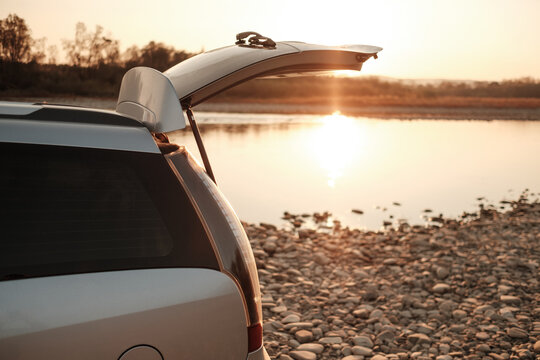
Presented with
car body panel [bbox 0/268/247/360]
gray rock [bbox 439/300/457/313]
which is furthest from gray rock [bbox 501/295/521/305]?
car body panel [bbox 0/268/247/360]

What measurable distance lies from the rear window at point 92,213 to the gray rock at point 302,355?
2985mm

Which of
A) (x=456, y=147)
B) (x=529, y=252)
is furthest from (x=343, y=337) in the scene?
(x=456, y=147)

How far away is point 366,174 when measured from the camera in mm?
17844

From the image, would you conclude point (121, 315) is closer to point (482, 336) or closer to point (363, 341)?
point (363, 341)

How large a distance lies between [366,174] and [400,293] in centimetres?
1163

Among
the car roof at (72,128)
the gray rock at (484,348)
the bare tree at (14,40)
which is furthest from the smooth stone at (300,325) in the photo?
the bare tree at (14,40)

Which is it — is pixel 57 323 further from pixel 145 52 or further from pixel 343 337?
pixel 145 52

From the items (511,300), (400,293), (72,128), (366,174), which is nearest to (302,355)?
(400,293)

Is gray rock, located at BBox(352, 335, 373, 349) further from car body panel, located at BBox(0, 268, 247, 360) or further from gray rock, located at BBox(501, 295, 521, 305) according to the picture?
car body panel, located at BBox(0, 268, 247, 360)

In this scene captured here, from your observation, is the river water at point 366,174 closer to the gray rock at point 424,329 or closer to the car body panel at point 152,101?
the gray rock at point 424,329

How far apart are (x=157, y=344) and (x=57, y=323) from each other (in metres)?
0.34

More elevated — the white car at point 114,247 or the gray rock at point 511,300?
the white car at point 114,247

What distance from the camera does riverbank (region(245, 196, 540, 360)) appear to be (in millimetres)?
4938

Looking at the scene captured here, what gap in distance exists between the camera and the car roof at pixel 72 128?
191cm
